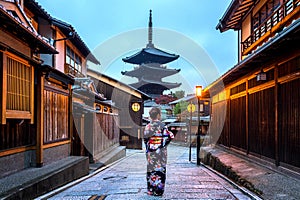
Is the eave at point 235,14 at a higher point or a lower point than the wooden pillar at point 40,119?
higher

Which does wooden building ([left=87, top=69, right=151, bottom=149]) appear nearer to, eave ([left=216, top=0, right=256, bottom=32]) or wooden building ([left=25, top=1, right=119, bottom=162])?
wooden building ([left=25, top=1, right=119, bottom=162])

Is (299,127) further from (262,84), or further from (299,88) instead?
(262,84)

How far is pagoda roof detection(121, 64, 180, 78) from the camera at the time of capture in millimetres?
45625

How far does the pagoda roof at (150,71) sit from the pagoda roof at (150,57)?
3.38 ft

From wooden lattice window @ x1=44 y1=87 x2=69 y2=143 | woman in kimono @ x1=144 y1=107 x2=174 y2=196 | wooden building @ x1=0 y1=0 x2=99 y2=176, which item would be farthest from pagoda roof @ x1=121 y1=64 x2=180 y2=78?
woman in kimono @ x1=144 y1=107 x2=174 y2=196

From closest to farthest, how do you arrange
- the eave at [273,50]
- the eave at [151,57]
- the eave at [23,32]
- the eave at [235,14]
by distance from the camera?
1. the eave at [23,32]
2. the eave at [273,50]
3. the eave at [235,14]
4. the eave at [151,57]

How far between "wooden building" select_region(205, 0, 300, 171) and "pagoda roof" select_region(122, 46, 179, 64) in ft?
88.8

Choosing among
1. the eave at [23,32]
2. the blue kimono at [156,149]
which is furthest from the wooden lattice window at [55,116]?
the blue kimono at [156,149]

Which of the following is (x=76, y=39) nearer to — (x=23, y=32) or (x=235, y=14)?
(x=235, y=14)

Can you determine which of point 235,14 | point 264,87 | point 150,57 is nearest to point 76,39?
point 235,14

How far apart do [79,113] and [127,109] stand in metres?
14.4

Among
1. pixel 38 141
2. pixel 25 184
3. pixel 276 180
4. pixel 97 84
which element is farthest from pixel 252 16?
pixel 97 84

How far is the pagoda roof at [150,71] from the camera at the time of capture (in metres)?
45.6

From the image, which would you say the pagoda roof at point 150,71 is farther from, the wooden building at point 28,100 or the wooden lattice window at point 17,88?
the wooden lattice window at point 17,88
